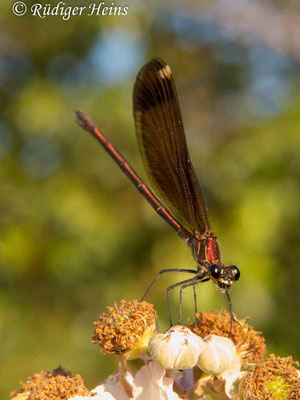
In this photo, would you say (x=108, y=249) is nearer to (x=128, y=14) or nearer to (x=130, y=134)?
(x=130, y=134)

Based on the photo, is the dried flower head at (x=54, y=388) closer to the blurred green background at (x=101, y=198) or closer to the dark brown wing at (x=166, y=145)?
the dark brown wing at (x=166, y=145)

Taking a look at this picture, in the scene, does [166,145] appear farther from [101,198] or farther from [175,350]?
[101,198]

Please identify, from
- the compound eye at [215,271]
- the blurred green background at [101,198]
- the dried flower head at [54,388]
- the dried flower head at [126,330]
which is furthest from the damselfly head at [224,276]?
the blurred green background at [101,198]

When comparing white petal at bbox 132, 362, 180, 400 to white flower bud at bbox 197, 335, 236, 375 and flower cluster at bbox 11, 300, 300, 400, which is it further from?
white flower bud at bbox 197, 335, 236, 375

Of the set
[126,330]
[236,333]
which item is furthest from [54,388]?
[236,333]

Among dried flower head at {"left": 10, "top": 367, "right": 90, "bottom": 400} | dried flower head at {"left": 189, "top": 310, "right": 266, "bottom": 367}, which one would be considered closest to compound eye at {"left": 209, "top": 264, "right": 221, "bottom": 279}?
dried flower head at {"left": 189, "top": 310, "right": 266, "bottom": 367}

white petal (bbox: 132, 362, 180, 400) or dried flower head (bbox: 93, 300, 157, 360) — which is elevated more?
dried flower head (bbox: 93, 300, 157, 360)

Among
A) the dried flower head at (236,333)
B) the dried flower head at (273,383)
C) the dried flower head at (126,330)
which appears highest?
the dried flower head at (236,333)
